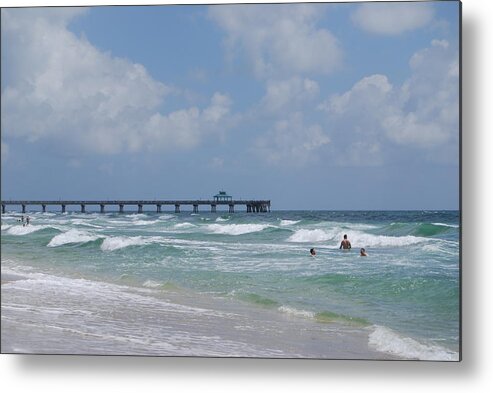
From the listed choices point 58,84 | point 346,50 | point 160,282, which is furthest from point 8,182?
point 346,50

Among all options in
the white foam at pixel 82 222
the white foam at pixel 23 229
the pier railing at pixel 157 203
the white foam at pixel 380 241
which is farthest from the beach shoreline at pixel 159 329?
the white foam at pixel 380 241

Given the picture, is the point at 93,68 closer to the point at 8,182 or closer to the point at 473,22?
the point at 8,182

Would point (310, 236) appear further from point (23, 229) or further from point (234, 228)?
point (23, 229)

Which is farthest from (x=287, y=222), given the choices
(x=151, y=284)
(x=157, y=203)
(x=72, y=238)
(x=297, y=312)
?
(x=72, y=238)

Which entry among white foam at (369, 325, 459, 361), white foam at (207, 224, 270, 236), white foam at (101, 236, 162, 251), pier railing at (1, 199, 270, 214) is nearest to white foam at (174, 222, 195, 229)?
white foam at (207, 224, 270, 236)

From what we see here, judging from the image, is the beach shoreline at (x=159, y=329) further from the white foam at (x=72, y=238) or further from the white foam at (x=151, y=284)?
the white foam at (x=72, y=238)

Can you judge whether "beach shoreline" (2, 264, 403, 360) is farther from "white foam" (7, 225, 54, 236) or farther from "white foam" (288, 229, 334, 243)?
"white foam" (288, 229, 334, 243)
